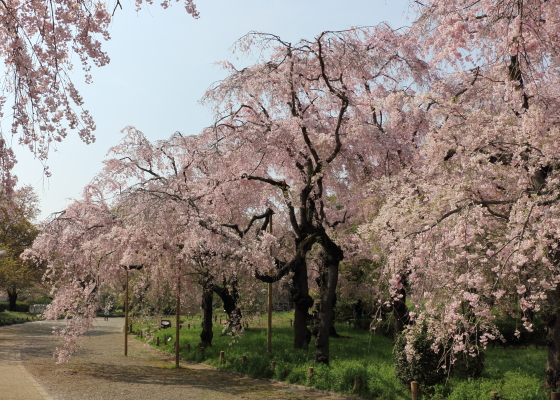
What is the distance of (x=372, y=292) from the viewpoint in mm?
21688

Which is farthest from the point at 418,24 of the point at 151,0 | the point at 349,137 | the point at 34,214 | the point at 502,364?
the point at 34,214

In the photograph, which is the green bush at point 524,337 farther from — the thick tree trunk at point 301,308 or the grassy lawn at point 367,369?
the thick tree trunk at point 301,308

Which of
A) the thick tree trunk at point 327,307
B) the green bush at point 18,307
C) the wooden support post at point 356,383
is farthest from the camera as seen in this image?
the green bush at point 18,307

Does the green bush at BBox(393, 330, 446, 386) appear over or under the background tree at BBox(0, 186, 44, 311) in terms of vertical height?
under

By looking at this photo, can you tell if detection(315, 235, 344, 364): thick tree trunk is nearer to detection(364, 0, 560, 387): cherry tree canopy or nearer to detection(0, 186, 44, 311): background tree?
detection(364, 0, 560, 387): cherry tree canopy

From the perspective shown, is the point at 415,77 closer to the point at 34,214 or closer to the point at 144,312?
the point at 144,312

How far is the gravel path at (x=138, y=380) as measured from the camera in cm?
1163

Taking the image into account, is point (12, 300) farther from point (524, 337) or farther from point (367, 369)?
point (367, 369)

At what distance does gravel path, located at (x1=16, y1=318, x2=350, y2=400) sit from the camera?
38.2ft

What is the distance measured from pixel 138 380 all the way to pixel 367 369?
652cm

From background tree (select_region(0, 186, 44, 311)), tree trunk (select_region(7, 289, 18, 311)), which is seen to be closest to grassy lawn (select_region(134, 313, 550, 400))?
background tree (select_region(0, 186, 44, 311))

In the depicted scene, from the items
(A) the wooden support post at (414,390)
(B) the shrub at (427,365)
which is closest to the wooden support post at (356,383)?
(B) the shrub at (427,365)

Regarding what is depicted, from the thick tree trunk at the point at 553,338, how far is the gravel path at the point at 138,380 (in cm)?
427

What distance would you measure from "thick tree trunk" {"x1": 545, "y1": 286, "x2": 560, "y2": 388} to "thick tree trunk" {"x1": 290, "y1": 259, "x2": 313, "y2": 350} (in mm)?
7636
